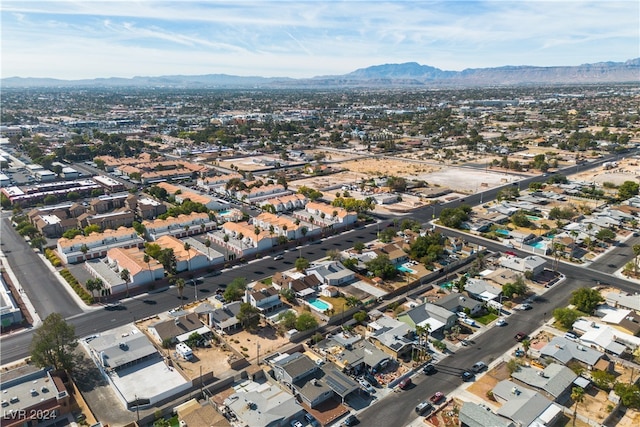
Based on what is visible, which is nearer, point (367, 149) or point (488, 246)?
point (488, 246)

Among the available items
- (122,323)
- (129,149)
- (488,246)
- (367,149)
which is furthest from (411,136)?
(122,323)

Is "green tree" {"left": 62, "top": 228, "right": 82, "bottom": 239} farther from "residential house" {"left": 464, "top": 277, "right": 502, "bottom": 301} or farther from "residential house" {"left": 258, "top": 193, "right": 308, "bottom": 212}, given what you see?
"residential house" {"left": 464, "top": 277, "right": 502, "bottom": 301}

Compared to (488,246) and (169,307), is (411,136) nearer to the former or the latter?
(488,246)

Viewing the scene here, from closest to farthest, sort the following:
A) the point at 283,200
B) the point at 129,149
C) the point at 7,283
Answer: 1. the point at 7,283
2. the point at 283,200
3. the point at 129,149

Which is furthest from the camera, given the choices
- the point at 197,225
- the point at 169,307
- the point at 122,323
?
the point at 197,225

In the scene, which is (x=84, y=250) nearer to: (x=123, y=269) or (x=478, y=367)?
(x=123, y=269)
